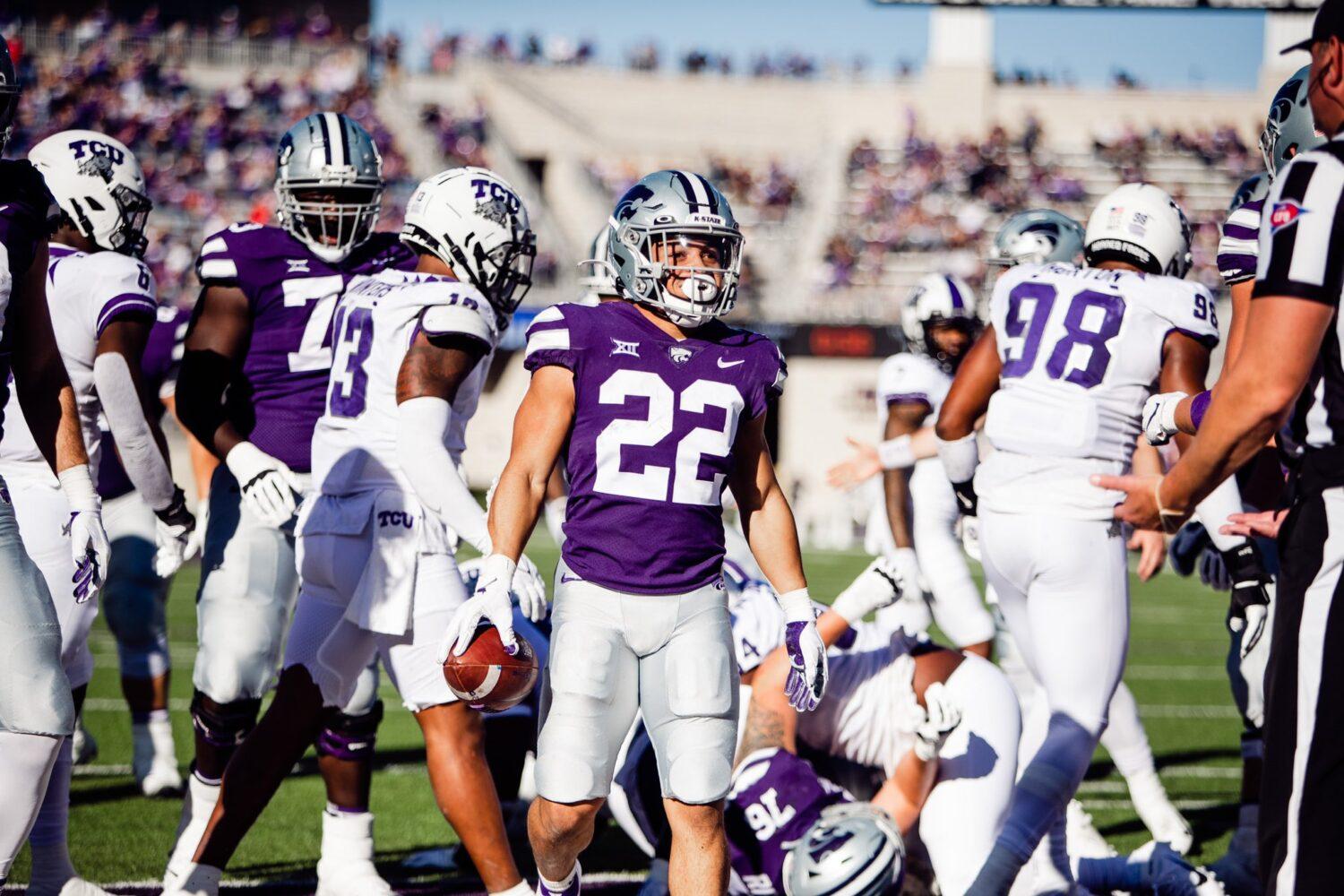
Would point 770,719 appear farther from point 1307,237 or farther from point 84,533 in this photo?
point 1307,237

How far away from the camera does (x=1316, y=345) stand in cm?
254

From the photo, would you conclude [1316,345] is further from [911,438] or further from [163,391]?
[163,391]

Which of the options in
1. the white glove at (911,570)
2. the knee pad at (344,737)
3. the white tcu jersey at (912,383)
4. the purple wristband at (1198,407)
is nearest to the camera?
the purple wristband at (1198,407)

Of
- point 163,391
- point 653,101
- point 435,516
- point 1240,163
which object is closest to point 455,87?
point 653,101

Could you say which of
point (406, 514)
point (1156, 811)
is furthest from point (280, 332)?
point (1156, 811)

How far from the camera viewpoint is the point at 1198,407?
3338 mm

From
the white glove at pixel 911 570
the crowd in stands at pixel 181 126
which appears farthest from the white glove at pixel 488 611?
the crowd in stands at pixel 181 126

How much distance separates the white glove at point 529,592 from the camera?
11.6 ft

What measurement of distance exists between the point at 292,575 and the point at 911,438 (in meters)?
2.45

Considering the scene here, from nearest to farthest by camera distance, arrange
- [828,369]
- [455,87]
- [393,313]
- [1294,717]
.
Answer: [1294,717] → [393,313] → [828,369] → [455,87]

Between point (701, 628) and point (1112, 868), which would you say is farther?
point (1112, 868)

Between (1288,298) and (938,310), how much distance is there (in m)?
4.03

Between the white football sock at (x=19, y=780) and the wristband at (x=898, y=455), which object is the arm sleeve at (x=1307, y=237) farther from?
the wristband at (x=898, y=455)

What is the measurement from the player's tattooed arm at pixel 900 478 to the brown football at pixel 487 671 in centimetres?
330
